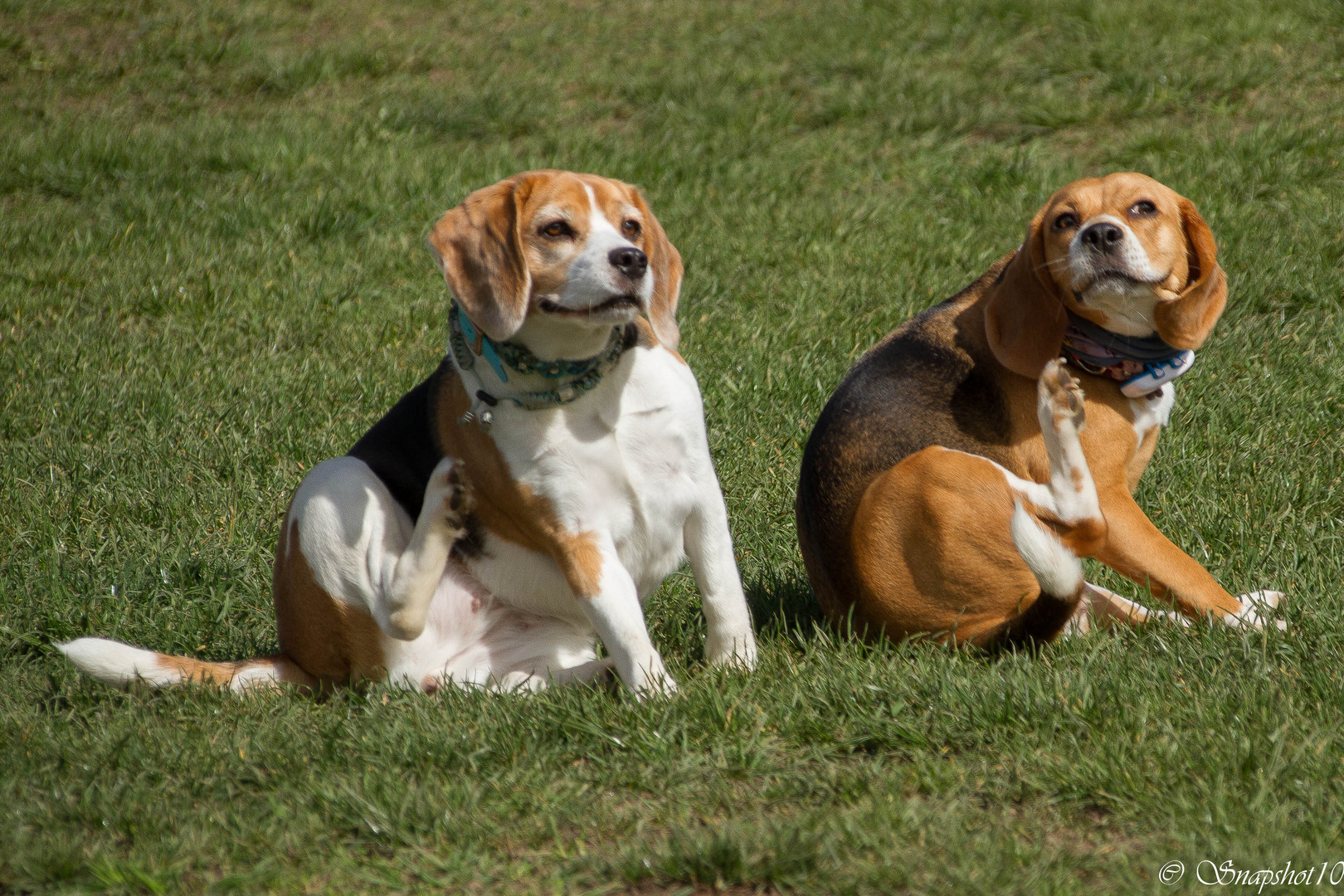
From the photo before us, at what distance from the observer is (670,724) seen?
3.42 m

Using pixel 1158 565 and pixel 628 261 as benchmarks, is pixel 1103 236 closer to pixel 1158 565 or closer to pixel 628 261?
pixel 1158 565

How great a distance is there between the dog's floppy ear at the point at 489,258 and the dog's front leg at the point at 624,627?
73 cm

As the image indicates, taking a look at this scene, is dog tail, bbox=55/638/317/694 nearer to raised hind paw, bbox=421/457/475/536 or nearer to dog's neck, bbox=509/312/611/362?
raised hind paw, bbox=421/457/475/536

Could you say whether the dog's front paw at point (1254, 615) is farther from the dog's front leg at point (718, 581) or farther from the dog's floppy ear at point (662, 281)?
the dog's floppy ear at point (662, 281)

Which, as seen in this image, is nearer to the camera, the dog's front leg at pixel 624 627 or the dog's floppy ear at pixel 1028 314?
the dog's front leg at pixel 624 627

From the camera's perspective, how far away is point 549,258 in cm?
349

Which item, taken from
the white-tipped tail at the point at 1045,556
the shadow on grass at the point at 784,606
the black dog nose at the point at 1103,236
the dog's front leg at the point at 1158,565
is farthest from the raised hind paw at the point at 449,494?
the black dog nose at the point at 1103,236

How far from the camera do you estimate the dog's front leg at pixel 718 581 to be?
3.75 m

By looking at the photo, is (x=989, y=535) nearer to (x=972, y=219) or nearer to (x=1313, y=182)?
(x=972, y=219)

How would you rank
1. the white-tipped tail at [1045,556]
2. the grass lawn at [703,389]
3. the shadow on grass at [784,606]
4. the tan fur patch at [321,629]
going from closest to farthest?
the grass lawn at [703,389] → the white-tipped tail at [1045,556] → the tan fur patch at [321,629] → the shadow on grass at [784,606]

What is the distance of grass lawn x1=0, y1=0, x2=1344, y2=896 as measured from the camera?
300 centimetres

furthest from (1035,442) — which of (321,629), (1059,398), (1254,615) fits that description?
(321,629)

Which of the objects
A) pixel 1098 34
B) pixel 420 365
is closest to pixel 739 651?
pixel 420 365

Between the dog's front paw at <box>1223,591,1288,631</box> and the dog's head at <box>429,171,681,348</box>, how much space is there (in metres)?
1.86
